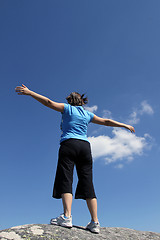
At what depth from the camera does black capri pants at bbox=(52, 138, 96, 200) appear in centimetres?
470

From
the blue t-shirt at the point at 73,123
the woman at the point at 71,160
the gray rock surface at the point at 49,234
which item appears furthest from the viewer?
the blue t-shirt at the point at 73,123

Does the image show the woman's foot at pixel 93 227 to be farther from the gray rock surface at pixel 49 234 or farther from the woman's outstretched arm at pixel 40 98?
the woman's outstretched arm at pixel 40 98

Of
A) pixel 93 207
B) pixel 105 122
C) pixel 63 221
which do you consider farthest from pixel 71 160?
pixel 105 122

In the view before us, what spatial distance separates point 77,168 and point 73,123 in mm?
1123

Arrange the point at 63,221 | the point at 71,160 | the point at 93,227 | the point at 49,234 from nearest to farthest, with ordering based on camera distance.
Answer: the point at 49,234 → the point at 63,221 → the point at 93,227 → the point at 71,160

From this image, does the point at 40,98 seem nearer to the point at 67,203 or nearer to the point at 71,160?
the point at 71,160

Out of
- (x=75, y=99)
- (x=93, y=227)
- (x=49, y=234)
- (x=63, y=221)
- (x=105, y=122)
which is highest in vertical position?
(x=75, y=99)

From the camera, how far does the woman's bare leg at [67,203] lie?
4.47m

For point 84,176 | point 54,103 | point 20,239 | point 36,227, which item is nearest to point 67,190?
point 84,176

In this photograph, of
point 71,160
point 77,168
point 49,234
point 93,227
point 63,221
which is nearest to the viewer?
point 49,234

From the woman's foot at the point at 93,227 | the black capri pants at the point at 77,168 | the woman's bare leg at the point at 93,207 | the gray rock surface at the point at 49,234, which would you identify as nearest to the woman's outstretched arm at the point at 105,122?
the black capri pants at the point at 77,168

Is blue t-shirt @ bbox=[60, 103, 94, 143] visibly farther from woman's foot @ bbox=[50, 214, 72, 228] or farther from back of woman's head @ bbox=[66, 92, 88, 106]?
woman's foot @ bbox=[50, 214, 72, 228]

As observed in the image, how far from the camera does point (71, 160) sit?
4938 mm

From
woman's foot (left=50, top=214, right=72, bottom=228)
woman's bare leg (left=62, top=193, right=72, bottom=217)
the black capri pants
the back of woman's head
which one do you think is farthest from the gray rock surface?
the back of woman's head
